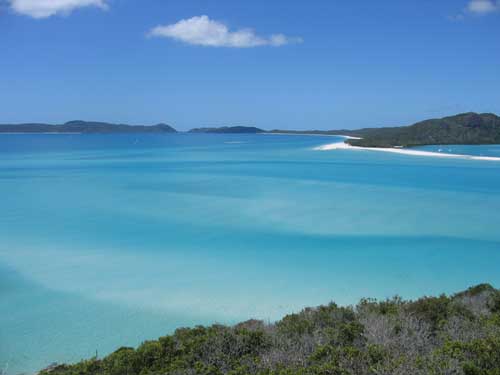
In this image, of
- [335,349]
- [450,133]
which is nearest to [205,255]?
[335,349]

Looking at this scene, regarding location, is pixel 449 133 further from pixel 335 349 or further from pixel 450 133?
pixel 335 349

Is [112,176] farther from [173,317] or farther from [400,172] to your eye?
[173,317]

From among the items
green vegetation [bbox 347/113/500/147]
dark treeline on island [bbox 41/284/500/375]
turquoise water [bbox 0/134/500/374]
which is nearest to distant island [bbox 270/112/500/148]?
green vegetation [bbox 347/113/500/147]

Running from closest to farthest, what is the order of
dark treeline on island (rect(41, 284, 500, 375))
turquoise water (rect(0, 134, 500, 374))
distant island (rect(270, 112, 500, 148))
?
1. dark treeline on island (rect(41, 284, 500, 375))
2. turquoise water (rect(0, 134, 500, 374))
3. distant island (rect(270, 112, 500, 148))

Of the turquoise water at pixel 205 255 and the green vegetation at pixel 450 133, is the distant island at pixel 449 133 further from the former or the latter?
the turquoise water at pixel 205 255

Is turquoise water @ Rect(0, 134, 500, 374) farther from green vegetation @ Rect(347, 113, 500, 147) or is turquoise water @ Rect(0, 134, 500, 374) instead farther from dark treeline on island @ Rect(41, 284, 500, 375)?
green vegetation @ Rect(347, 113, 500, 147)

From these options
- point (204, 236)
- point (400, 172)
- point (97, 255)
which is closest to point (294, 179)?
point (400, 172)

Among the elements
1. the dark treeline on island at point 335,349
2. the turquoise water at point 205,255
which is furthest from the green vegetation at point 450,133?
the dark treeline on island at point 335,349
